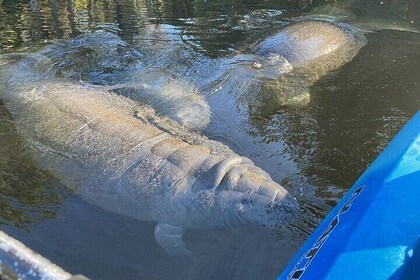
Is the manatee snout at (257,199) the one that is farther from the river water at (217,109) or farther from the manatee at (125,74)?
the manatee at (125,74)

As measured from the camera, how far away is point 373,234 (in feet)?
9.12

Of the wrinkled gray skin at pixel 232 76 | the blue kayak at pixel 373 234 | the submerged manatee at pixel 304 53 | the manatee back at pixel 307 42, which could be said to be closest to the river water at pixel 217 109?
the wrinkled gray skin at pixel 232 76

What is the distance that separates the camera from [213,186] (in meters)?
4.23

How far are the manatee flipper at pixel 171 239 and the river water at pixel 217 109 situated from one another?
62 mm

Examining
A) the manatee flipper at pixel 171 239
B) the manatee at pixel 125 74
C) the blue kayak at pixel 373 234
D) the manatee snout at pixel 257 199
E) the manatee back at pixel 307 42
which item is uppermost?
the blue kayak at pixel 373 234

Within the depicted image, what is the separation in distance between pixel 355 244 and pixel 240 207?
1472 millimetres

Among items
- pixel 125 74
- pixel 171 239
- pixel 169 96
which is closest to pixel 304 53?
pixel 169 96

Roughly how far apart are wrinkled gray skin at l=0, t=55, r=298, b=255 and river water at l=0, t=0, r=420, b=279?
12 cm

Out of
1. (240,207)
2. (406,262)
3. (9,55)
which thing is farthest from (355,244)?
(9,55)

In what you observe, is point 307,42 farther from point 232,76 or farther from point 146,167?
point 146,167

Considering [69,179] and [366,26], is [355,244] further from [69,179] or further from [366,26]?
[366,26]

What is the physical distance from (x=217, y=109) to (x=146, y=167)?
6.22 feet

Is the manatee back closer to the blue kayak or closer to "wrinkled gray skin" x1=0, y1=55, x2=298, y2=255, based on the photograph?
"wrinkled gray skin" x1=0, y1=55, x2=298, y2=255

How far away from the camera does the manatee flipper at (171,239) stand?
13.1ft
